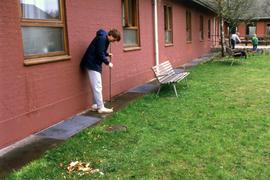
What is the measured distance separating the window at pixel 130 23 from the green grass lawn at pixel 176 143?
7.44ft

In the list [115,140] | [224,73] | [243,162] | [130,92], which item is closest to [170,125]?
[115,140]

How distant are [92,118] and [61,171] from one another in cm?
248

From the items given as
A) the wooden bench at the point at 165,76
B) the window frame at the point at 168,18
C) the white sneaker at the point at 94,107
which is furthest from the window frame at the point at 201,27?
the white sneaker at the point at 94,107

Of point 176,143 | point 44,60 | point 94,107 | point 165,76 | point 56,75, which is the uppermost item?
point 44,60

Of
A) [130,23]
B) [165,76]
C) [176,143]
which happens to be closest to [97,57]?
[176,143]

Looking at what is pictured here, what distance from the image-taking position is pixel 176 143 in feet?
17.6

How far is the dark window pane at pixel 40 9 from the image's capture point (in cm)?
579

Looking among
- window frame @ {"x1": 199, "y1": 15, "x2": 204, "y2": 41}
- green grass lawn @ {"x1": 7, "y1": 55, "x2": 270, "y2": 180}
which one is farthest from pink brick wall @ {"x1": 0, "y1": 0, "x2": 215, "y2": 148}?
window frame @ {"x1": 199, "y1": 15, "x2": 204, "y2": 41}

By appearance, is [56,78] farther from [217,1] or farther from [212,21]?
[212,21]

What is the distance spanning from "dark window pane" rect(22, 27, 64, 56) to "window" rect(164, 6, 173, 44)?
826 centimetres

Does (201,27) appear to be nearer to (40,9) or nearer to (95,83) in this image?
(95,83)

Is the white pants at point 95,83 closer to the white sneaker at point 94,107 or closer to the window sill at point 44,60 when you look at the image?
the white sneaker at point 94,107

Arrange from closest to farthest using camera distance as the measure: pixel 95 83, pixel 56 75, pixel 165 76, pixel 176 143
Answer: pixel 176 143 → pixel 56 75 → pixel 95 83 → pixel 165 76

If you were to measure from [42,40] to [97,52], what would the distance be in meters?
1.15
